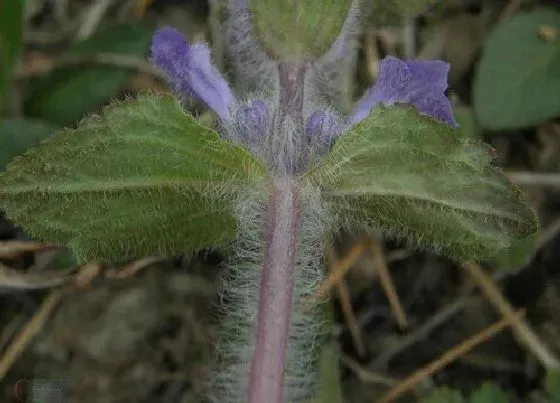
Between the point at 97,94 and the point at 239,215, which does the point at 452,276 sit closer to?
the point at 239,215

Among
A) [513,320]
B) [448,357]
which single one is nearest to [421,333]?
[448,357]

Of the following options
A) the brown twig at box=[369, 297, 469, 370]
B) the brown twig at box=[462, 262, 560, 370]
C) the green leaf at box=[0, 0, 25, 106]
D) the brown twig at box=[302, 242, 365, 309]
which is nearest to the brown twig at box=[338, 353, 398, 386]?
the brown twig at box=[369, 297, 469, 370]

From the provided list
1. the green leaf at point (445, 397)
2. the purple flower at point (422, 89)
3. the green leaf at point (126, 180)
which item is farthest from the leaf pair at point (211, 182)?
the green leaf at point (445, 397)

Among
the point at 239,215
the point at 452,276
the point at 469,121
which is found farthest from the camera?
the point at 452,276

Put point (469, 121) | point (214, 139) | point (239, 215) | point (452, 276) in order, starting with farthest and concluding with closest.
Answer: point (452, 276)
point (469, 121)
point (239, 215)
point (214, 139)

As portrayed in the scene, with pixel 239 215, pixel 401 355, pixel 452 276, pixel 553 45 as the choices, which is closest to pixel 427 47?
pixel 553 45

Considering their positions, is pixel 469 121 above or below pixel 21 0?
below

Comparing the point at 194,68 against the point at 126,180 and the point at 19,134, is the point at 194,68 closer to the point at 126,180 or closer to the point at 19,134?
the point at 126,180
